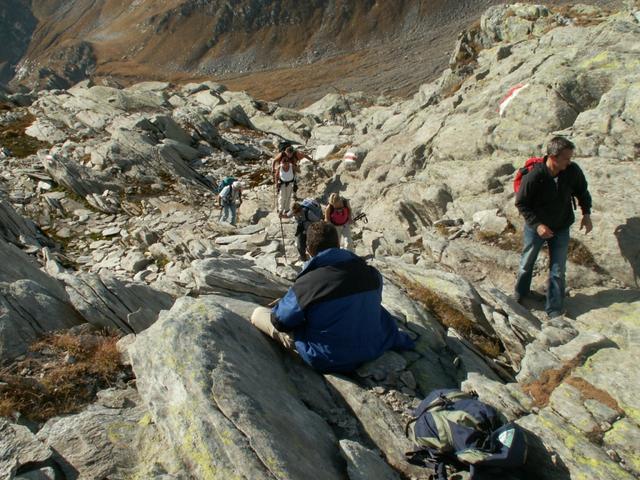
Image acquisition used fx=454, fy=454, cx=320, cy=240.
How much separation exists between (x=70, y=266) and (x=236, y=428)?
56.8 ft

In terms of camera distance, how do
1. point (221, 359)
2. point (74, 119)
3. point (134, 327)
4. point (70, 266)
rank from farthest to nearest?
point (74, 119), point (70, 266), point (134, 327), point (221, 359)

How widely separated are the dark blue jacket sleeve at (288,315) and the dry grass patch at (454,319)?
4.29 m

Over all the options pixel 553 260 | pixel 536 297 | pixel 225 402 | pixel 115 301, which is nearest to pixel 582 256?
pixel 536 297

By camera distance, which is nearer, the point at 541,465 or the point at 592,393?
the point at 541,465

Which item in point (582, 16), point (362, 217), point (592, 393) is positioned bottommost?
point (592, 393)

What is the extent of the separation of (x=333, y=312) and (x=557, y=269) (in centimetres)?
593

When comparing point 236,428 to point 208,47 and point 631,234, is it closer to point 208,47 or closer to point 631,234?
point 631,234

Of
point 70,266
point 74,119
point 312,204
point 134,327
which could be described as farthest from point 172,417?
point 74,119

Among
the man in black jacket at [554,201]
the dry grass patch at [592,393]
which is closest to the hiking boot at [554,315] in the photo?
the man in black jacket at [554,201]

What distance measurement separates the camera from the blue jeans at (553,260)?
994 cm

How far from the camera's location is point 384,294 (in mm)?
10500

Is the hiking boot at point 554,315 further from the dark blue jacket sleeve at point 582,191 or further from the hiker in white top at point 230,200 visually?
the hiker in white top at point 230,200

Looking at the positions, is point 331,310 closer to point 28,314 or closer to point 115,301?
point 115,301

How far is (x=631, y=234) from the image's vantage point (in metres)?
11.5
